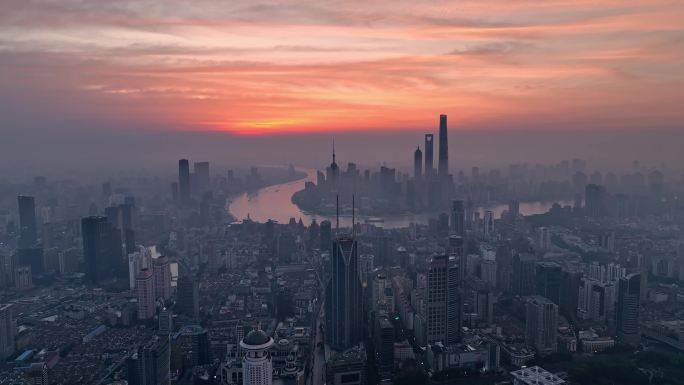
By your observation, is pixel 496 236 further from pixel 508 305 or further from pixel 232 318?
pixel 232 318

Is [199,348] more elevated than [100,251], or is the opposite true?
[100,251]

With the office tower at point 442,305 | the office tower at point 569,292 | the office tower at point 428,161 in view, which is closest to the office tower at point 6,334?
the office tower at point 442,305

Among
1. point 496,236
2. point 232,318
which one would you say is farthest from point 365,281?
point 496,236

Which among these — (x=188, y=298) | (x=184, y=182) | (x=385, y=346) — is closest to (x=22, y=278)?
(x=188, y=298)

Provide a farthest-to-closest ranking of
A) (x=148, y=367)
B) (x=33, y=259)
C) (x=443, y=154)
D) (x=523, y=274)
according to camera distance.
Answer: (x=443, y=154) < (x=33, y=259) < (x=523, y=274) < (x=148, y=367)

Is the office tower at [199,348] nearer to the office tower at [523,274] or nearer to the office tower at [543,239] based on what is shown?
the office tower at [523,274]

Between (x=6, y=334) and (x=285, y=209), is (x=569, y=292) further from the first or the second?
(x=285, y=209)

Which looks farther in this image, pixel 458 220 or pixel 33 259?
pixel 458 220
